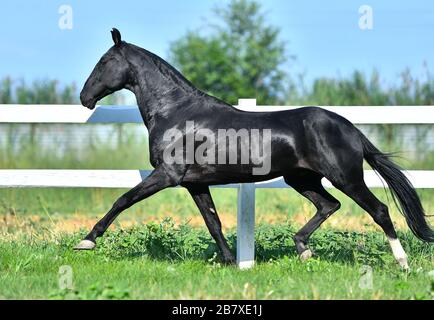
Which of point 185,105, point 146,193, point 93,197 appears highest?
point 185,105

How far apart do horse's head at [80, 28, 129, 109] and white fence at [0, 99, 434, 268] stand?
0.38 meters

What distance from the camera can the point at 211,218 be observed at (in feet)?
21.8

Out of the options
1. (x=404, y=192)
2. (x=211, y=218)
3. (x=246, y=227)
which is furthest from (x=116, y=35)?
(x=404, y=192)

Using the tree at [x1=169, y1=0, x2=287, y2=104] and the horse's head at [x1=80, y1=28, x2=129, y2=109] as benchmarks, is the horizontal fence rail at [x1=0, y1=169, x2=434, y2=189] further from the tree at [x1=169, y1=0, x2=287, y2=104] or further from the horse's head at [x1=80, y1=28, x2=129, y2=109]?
the tree at [x1=169, y1=0, x2=287, y2=104]

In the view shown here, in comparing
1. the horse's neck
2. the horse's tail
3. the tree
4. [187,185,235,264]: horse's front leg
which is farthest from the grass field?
the tree

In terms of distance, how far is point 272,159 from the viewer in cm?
620

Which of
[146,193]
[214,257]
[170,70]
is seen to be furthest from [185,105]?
[214,257]

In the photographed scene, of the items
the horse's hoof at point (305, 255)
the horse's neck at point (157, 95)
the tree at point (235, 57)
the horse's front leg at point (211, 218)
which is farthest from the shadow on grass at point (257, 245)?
the tree at point (235, 57)

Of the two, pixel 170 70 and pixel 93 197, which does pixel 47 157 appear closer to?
pixel 93 197

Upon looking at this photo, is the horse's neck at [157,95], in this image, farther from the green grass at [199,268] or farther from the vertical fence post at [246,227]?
the green grass at [199,268]

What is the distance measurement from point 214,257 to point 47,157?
8259 millimetres

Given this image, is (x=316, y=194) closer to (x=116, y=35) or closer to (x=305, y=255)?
(x=305, y=255)

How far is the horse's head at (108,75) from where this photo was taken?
6.61 meters

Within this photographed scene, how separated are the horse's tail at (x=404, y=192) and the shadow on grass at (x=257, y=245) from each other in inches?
17.0
